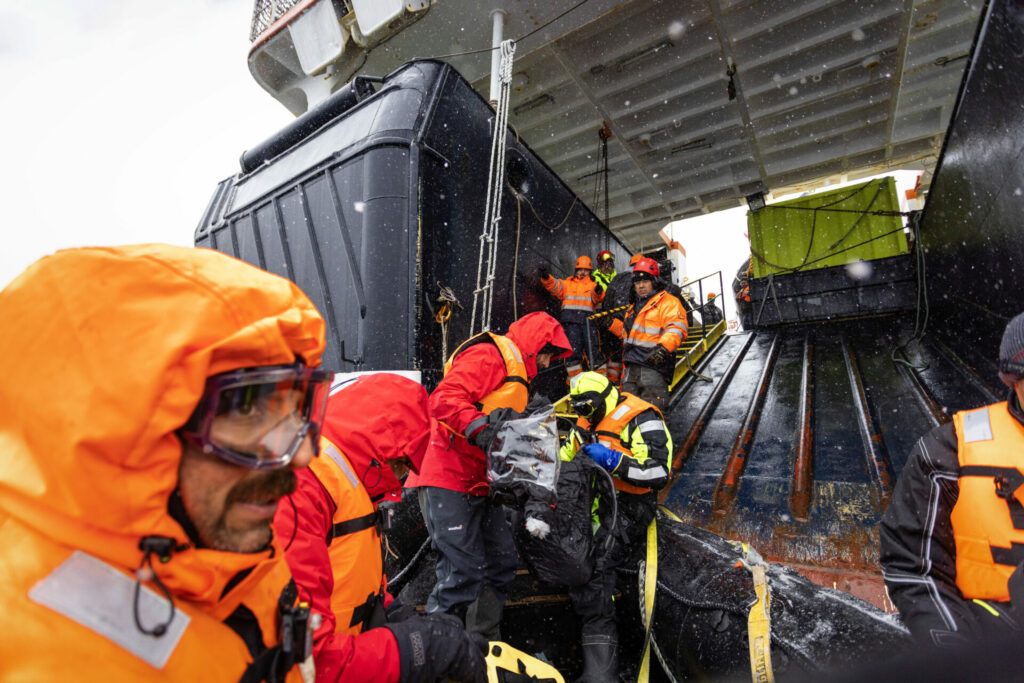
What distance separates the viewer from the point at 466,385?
287 cm

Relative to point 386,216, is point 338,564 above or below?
below

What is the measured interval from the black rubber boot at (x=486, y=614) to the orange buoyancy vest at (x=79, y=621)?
214 centimetres

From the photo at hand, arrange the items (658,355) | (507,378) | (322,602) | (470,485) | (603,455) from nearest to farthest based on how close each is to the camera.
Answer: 1. (322,602)
2. (470,485)
3. (603,455)
4. (507,378)
5. (658,355)

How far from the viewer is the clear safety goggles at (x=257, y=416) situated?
0.76 m

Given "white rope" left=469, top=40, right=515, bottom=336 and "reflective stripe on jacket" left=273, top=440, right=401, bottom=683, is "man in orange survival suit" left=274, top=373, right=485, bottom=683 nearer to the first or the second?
"reflective stripe on jacket" left=273, top=440, right=401, bottom=683

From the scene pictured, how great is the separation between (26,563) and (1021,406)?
251 centimetres

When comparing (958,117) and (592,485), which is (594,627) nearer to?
(592,485)

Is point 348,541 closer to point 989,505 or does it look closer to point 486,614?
point 486,614

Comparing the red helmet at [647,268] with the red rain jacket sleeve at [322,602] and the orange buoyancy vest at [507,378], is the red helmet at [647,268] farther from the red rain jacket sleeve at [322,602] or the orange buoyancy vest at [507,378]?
the red rain jacket sleeve at [322,602]

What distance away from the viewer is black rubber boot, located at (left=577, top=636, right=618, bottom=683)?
248cm

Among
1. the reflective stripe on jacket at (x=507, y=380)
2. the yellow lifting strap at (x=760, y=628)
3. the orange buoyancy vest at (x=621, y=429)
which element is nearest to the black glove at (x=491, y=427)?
the reflective stripe on jacket at (x=507, y=380)

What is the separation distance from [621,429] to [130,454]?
2816mm

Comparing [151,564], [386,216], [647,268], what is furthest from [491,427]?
[647,268]

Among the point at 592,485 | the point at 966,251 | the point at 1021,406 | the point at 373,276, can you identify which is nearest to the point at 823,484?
the point at 592,485
